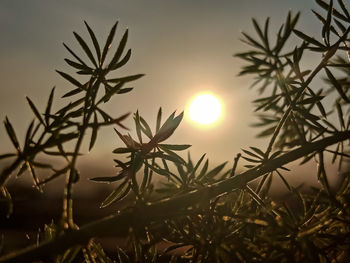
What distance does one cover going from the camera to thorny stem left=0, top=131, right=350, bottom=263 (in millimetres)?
632

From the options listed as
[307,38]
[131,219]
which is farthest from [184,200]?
[307,38]

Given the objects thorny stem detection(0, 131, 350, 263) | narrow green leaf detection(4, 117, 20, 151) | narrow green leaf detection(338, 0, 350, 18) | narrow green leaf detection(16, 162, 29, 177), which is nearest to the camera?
thorny stem detection(0, 131, 350, 263)

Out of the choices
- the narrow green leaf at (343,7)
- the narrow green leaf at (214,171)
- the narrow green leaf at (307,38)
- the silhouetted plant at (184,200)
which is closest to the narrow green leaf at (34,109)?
the silhouetted plant at (184,200)

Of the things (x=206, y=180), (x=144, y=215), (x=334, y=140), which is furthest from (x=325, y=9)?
(x=144, y=215)

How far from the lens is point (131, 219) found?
0.68 m

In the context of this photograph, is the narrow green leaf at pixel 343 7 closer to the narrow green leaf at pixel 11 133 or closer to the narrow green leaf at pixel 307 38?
the narrow green leaf at pixel 307 38

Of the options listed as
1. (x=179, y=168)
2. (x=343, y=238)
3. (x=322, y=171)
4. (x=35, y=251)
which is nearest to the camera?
(x=35, y=251)

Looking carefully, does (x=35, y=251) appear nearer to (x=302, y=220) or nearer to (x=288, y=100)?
(x=302, y=220)

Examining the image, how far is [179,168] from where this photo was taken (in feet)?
3.26

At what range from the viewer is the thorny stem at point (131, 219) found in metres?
0.63

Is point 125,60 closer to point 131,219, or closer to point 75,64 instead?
point 75,64

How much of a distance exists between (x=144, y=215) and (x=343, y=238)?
361 mm

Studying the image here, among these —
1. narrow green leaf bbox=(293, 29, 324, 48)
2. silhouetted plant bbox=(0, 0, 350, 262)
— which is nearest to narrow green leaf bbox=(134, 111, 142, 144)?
silhouetted plant bbox=(0, 0, 350, 262)

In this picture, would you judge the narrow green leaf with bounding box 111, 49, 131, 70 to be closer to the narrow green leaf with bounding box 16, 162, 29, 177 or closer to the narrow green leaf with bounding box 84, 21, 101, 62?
the narrow green leaf with bounding box 84, 21, 101, 62
